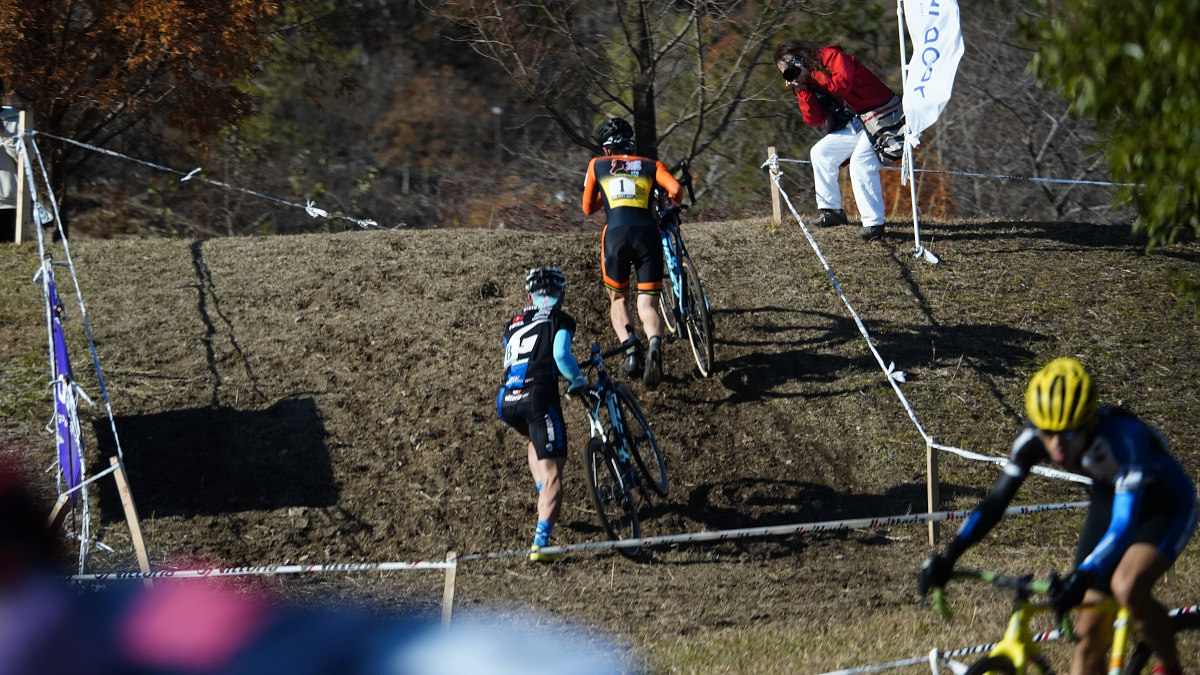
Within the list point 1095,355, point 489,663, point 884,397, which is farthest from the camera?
point 1095,355

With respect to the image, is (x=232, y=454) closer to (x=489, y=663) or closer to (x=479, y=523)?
(x=479, y=523)

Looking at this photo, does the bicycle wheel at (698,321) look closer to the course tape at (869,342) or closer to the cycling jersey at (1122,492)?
the course tape at (869,342)

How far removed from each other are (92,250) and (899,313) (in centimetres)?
916

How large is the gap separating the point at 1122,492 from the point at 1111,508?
0.28 metres

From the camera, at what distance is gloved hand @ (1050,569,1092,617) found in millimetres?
4195

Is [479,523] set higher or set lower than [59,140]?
lower

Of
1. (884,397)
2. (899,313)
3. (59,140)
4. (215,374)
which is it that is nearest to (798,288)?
(899,313)

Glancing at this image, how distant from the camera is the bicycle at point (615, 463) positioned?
8102 millimetres

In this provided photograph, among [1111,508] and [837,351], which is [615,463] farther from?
[1111,508]

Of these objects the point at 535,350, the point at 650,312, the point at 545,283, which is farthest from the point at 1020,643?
the point at 650,312

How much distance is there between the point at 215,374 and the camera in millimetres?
10852

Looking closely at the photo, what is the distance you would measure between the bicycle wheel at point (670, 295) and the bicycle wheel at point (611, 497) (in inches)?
87.3

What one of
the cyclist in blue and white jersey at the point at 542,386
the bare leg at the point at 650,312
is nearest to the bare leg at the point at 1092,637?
the cyclist in blue and white jersey at the point at 542,386

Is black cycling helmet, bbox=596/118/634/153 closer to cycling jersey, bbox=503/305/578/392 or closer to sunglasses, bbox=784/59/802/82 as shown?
cycling jersey, bbox=503/305/578/392
